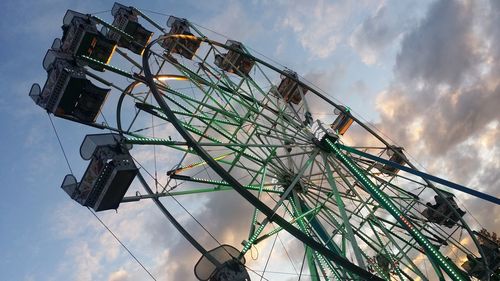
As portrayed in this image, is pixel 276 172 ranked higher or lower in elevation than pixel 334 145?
lower

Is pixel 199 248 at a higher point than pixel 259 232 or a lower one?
lower

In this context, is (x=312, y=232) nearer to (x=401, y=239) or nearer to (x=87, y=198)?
(x=401, y=239)

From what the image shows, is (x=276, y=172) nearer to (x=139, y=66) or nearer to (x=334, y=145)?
(x=334, y=145)

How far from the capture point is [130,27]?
17109 millimetres

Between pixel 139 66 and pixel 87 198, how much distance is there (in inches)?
202

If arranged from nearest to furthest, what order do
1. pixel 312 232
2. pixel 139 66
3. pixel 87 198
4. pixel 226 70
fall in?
pixel 87 198, pixel 312 232, pixel 139 66, pixel 226 70

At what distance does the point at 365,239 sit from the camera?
15.2 m

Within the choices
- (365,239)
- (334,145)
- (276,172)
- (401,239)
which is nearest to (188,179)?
(276,172)

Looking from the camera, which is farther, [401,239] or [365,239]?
[401,239]

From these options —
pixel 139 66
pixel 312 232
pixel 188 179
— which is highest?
pixel 139 66

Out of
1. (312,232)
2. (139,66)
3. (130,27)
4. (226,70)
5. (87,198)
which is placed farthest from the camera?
(226,70)

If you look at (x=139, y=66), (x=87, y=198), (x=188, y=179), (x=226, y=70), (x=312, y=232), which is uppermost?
(x=226, y=70)

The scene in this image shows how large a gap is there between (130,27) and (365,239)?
38.8 ft

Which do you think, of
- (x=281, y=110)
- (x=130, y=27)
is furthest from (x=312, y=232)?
(x=130, y=27)
